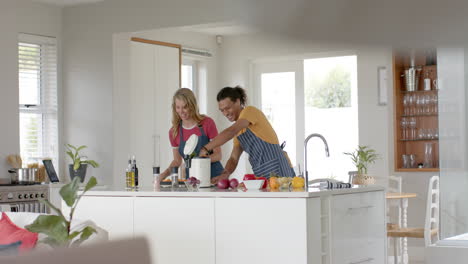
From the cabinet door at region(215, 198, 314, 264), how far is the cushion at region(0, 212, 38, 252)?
0.99 m

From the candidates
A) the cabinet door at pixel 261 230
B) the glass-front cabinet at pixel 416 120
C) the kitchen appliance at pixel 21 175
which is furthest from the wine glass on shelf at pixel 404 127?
the cabinet door at pixel 261 230

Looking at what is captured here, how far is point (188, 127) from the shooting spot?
464 cm

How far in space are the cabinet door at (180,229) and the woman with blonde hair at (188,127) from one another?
0.58 m

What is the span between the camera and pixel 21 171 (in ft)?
19.9

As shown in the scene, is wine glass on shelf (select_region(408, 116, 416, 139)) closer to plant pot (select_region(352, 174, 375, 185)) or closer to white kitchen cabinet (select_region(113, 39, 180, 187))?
plant pot (select_region(352, 174, 375, 185))

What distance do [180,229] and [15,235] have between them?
3.05 feet

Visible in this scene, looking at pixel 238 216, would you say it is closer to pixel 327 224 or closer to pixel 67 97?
pixel 327 224

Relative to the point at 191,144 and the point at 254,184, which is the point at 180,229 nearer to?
the point at 254,184

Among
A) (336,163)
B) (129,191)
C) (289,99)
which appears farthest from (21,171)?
(336,163)

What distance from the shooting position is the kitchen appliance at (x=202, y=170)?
4.21m

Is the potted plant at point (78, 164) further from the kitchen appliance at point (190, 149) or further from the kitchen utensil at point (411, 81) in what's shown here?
the kitchen utensil at point (411, 81)

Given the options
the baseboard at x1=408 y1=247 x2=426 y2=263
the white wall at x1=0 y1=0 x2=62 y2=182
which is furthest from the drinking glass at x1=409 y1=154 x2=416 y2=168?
the white wall at x1=0 y1=0 x2=62 y2=182

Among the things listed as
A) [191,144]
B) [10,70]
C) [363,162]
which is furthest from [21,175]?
[363,162]

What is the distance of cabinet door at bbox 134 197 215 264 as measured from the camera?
3766 mm
